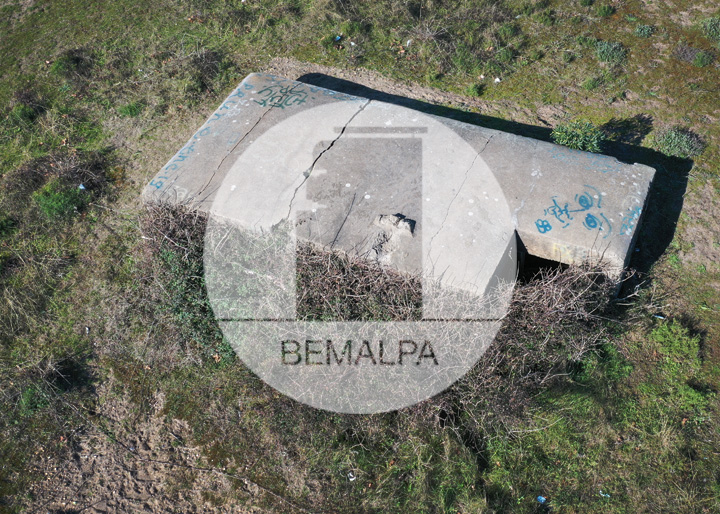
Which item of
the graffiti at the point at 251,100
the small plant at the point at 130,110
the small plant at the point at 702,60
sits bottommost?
the small plant at the point at 702,60

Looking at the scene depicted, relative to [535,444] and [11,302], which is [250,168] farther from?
[535,444]

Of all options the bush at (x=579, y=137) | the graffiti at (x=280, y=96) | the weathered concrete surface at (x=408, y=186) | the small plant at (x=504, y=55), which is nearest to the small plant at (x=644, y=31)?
the small plant at (x=504, y=55)

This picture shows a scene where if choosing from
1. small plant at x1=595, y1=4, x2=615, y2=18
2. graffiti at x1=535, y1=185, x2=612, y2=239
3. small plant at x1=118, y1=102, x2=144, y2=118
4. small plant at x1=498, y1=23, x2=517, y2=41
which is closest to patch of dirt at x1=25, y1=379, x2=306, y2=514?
graffiti at x1=535, y1=185, x2=612, y2=239

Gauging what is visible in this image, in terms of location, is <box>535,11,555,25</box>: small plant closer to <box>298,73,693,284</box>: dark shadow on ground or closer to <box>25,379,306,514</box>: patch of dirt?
<box>298,73,693,284</box>: dark shadow on ground

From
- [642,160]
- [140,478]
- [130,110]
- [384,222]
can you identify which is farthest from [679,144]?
[130,110]

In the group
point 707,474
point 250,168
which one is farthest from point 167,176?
point 707,474

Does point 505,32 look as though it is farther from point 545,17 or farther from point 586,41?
point 586,41

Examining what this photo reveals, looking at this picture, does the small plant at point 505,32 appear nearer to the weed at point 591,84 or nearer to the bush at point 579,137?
the weed at point 591,84
